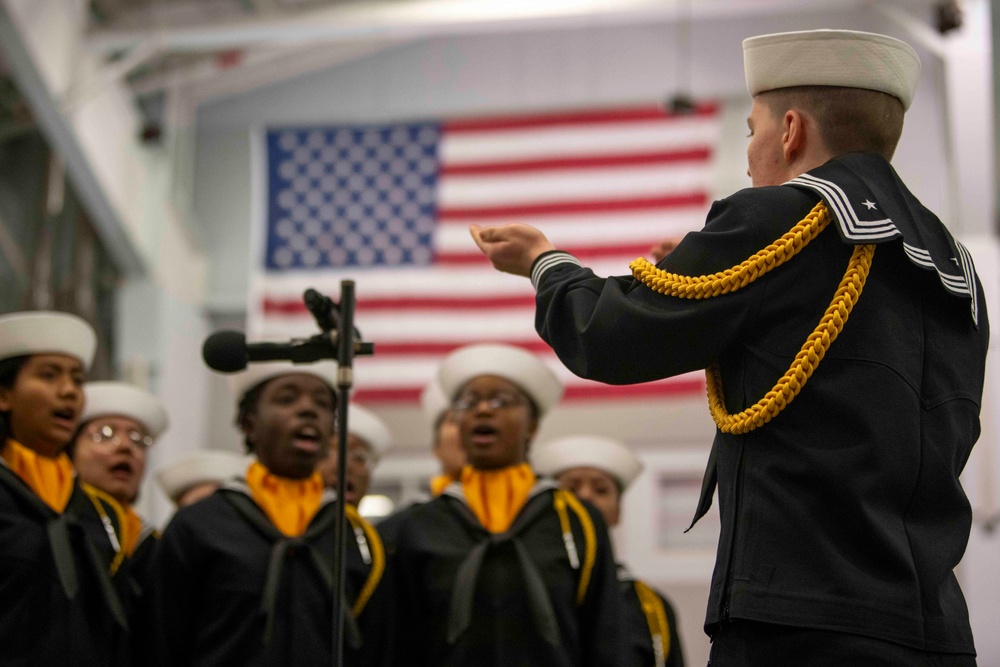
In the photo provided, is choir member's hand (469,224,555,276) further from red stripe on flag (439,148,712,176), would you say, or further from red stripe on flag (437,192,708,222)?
red stripe on flag (439,148,712,176)

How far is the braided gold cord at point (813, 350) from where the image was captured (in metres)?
1.59

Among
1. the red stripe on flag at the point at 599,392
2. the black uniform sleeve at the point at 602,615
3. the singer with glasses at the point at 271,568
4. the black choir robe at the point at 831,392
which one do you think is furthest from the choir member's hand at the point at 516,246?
the red stripe on flag at the point at 599,392

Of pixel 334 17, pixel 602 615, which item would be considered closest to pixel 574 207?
pixel 334 17

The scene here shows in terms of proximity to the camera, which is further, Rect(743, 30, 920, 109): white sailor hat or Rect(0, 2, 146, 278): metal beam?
Rect(0, 2, 146, 278): metal beam

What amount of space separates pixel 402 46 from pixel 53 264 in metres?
3.00

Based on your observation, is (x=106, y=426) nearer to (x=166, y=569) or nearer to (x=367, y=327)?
(x=166, y=569)

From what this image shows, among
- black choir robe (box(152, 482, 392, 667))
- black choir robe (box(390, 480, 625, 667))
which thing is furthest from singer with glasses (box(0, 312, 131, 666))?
black choir robe (box(390, 480, 625, 667))

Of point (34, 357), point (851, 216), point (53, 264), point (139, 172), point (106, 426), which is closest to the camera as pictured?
point (851, 216)

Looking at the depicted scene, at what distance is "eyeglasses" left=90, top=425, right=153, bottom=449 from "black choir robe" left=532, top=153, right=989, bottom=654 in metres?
2.65

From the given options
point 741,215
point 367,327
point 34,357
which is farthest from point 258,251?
point 741,215

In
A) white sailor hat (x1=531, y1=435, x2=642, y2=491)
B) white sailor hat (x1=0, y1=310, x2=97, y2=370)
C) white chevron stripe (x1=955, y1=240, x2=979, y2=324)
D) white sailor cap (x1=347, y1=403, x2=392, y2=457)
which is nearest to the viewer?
white chevron stripe (x1=955, y1=240, x2=979, y2=324)

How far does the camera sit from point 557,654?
306 cm

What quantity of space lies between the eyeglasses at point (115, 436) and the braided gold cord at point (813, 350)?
284 centimetres

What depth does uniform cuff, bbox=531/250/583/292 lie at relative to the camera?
1824 mm
